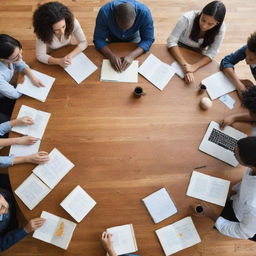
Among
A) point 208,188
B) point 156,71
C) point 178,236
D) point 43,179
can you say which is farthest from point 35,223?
point 156,71

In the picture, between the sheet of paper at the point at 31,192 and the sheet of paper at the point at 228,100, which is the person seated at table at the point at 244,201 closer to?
the sheet of paper at the point at 228,100

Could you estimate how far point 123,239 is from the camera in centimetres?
164

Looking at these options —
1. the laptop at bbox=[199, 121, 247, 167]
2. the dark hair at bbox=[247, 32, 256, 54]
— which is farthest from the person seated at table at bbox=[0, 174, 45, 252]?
the dark hair at bbox=[247, 32, 256, 54]

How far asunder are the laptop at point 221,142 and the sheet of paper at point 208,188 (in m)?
0.16

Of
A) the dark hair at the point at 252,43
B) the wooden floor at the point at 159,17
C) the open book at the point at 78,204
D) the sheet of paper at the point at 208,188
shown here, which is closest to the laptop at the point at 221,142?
the sheet of paper at the point at 208,188

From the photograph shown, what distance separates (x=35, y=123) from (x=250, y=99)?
4.78 ft

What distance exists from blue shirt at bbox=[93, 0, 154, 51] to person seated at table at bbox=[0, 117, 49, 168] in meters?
0.81

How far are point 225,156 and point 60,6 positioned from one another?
1.59 metres

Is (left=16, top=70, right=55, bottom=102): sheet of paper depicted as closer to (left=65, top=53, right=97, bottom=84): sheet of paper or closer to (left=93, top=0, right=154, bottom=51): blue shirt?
(left=65, top=53, right=97, bottom=84): sheet of paper

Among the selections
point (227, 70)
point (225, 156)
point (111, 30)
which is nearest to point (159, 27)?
point (111, 30)

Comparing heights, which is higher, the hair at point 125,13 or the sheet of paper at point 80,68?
the hair at point 125,13

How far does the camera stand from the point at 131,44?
215cm

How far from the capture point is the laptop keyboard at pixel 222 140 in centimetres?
186

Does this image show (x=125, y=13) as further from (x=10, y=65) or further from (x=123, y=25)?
(x=10, y=65)
